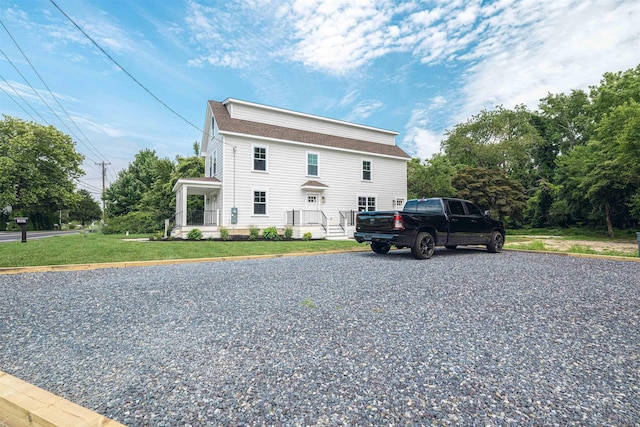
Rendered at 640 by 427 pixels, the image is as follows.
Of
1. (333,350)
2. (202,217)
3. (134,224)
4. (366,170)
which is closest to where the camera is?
(333,350)

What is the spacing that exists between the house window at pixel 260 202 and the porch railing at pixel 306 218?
153 cm

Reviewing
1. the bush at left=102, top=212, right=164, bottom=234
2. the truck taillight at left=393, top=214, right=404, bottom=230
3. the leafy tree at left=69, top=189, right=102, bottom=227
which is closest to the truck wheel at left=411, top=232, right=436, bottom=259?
the truck taillight at left=393, top=214, right=404, bottom=230

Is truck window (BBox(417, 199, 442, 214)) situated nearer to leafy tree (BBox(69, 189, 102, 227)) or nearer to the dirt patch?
the dirt patch

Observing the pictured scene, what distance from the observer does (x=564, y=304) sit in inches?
174

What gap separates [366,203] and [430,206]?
11057 millimetres

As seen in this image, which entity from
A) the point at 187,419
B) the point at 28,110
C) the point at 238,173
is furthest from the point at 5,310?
the point at 28,110

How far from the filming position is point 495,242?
10.8 meters

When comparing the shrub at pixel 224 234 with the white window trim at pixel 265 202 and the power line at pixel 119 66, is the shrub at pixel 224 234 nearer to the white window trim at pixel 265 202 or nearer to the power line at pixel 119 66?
the white window trim at pixel 265 202

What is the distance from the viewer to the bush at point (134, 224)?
24112 mm

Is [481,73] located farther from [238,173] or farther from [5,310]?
[5,310]

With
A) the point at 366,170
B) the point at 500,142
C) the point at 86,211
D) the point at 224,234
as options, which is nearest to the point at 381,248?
the point at 224,234

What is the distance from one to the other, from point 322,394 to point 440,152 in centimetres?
4247

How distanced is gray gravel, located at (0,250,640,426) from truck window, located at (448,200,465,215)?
14.4 feet

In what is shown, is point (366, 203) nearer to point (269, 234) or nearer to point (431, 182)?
point (431, 182)
